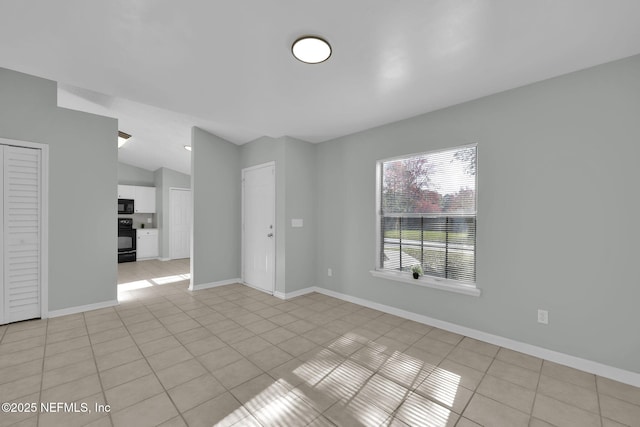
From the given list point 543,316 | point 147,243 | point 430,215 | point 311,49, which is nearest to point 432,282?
point 430,215

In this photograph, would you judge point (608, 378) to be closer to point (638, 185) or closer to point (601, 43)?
point (638, 185)

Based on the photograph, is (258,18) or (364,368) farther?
(364,368)

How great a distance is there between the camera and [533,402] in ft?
6.20

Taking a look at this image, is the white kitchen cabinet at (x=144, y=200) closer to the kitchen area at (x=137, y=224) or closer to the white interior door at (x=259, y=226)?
the kitchen area at (x=137, y=224)

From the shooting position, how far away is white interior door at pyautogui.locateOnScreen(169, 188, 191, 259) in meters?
7.95

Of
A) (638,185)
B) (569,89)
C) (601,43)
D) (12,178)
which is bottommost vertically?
(638,185)

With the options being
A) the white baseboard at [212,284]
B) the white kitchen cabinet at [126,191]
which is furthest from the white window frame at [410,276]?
the white kitchen cabinet at [126,191]

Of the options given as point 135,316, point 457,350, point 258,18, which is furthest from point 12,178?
point 457,350

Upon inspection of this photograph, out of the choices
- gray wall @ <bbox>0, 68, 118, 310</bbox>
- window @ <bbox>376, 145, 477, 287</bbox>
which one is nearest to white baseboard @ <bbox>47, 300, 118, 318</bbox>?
gray wall @ <bbox>0, 68, 118, 310</bbox>

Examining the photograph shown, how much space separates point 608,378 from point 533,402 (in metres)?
0.87

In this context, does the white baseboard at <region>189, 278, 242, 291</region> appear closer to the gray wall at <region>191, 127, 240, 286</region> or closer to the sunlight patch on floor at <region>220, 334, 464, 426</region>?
the gray wall at <region>191, 127, 240, 286</region>

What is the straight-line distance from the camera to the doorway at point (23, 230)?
316 cm

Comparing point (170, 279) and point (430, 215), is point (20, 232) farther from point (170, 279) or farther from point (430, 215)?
point (430, 215)

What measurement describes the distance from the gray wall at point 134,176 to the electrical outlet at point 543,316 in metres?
9.57
